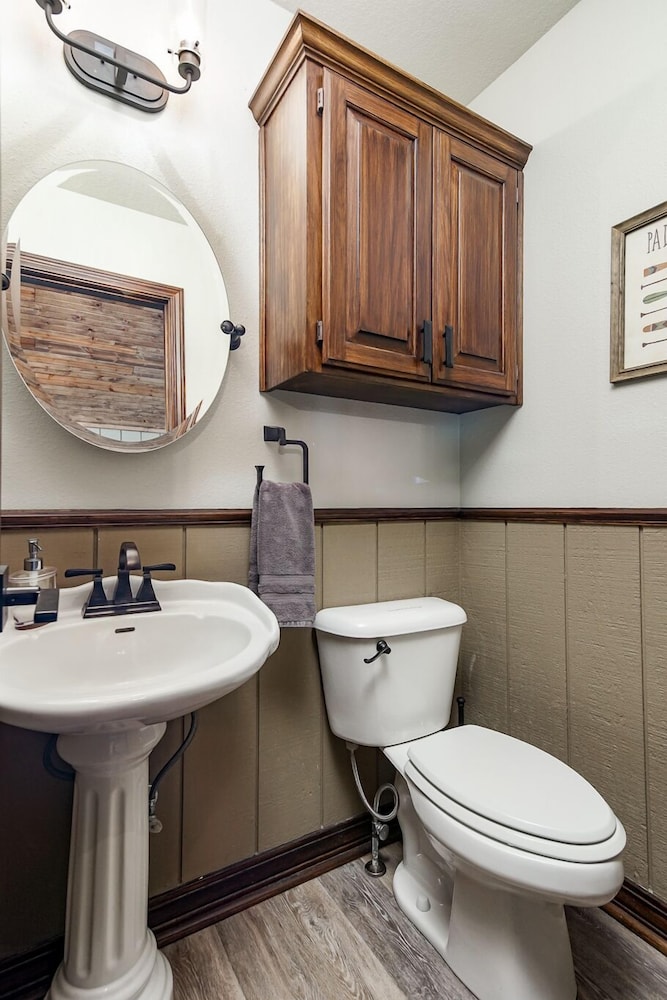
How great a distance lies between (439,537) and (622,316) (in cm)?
85

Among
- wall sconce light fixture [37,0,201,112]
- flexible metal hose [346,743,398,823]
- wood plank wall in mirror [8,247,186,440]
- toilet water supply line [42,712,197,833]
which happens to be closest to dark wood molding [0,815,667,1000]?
flexible metal hose [346,743,398,823]

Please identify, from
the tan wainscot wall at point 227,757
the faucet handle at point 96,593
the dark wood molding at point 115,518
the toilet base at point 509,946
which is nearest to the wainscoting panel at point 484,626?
the tan wainscot wall at point 227,757

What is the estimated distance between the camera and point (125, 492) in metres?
1.25

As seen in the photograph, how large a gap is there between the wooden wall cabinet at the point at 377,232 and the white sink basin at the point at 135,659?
2.03 feet

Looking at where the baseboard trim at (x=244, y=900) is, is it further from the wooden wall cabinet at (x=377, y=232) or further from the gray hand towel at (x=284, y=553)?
the wooden wall cabinet at (x=377, y=232)

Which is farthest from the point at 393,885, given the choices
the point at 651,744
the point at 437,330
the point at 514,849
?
the point at 437,330

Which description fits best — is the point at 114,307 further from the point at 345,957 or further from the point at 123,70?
the point at 345,957

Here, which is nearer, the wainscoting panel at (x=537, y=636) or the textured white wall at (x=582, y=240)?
the textured white wall at (x=582, y=240)

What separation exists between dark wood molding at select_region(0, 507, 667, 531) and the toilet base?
906 millimetres

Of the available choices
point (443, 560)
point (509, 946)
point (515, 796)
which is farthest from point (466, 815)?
point (443, 560)

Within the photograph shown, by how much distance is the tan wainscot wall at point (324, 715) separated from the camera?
113 centimetres

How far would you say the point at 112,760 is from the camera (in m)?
0.94

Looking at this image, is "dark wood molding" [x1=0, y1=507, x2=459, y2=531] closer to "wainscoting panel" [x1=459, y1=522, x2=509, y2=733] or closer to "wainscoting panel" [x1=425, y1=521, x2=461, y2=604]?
"wainscoting panel" [x1=425, y1=521, x2=461, y2=604]

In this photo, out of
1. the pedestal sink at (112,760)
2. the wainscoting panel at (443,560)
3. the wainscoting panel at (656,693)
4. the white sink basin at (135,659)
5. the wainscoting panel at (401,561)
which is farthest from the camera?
the wainscoting panel at (443,560)
